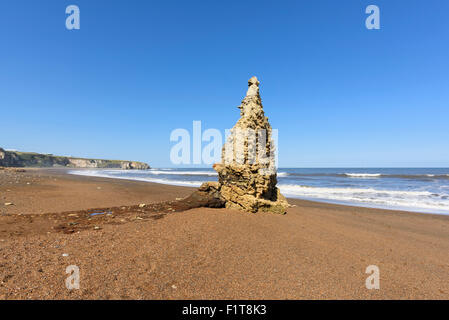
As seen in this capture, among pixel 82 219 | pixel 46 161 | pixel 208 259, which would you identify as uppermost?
pixel 46 161

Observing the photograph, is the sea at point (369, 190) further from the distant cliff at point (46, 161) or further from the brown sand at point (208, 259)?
the distant cliff at point (46, 161)

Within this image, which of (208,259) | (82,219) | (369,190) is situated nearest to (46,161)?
(82,219)

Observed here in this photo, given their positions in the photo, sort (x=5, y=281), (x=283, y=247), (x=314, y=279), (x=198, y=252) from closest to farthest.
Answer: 1. (x=5, y=281)
2. (x=314, y=279)
3. (x=198, y=252)
4. (x=283, y=247)

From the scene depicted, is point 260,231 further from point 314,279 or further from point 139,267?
point 139,267

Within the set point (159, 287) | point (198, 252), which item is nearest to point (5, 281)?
point (159, 287)

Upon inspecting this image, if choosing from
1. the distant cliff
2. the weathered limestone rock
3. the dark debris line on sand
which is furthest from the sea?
the distant cliff

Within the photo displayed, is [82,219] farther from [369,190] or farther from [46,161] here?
[46,161]

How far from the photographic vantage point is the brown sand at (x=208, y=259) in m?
3.50

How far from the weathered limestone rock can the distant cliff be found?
111 meters

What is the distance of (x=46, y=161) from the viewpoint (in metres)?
114

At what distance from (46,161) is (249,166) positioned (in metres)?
145

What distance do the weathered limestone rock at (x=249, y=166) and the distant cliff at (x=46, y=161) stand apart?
111053mm
